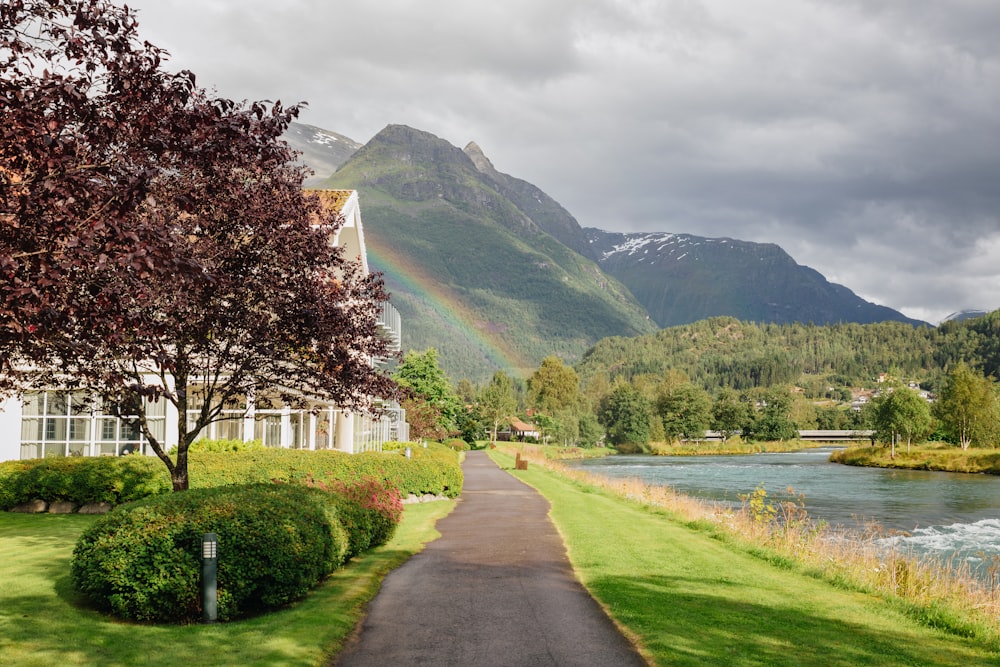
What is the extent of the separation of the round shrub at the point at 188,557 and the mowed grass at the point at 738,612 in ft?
14.4

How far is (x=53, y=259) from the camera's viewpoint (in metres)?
5.90

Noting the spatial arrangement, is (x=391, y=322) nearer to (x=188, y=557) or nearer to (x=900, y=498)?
(x=900, y=498)

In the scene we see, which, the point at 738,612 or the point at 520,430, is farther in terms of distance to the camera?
the point at 520,430

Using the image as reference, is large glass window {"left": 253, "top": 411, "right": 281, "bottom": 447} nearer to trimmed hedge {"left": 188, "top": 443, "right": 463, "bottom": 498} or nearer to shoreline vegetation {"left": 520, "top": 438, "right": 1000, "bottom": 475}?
trimmed hedge {"left": 188, "top": 443, "right": 463, "bottom": 498}

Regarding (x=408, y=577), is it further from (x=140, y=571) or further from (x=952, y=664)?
(x=952, y=664)

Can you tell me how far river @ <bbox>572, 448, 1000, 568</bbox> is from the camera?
2608 centimetres

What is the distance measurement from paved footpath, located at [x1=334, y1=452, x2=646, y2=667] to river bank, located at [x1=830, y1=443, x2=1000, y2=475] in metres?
63.3

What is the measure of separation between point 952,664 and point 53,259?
9.52m

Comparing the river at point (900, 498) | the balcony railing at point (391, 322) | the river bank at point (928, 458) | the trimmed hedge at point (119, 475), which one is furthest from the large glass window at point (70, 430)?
the river bank at point (928, 458)

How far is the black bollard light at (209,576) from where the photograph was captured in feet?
32.0

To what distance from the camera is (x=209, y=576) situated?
9773 mm

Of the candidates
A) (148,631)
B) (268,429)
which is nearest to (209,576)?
(148,631)

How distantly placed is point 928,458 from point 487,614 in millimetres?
75857

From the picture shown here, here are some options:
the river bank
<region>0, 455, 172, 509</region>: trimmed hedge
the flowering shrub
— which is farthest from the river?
<region>0, 455, 172, 509</region>: trimmed hedge
